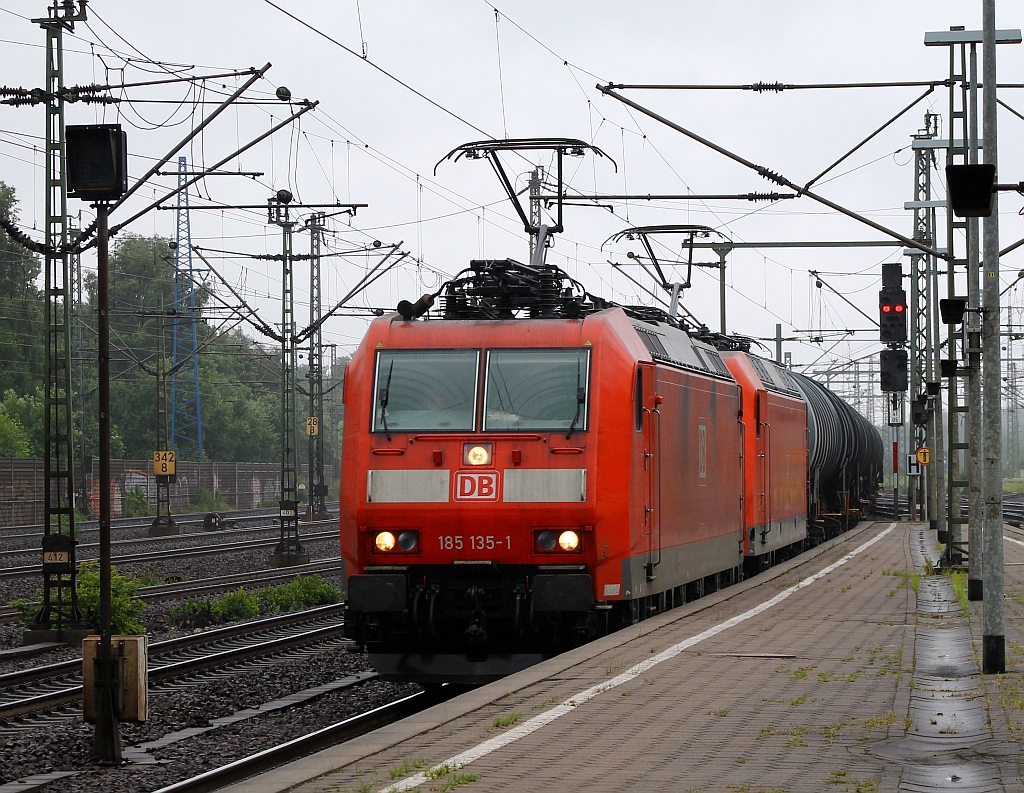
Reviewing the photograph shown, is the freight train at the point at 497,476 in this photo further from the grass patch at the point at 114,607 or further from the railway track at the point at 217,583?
the railway track at the point at 217,583

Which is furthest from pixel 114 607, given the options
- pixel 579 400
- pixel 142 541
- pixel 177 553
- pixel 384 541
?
pixel 142 541

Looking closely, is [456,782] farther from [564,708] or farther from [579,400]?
[579,400]

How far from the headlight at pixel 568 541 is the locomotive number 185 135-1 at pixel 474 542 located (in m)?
0.42

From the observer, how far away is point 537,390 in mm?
12555

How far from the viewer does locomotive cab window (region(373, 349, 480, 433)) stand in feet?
41.2

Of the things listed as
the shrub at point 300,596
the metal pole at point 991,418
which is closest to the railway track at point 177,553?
the shrub at point 300,596

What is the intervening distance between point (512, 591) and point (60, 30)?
1022 centimetres

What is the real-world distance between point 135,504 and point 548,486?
1778 inches

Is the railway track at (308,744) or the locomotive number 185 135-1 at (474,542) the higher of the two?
the locomotive number 185 135-1 at (474,542)

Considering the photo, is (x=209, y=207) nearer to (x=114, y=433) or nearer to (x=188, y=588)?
(x=188, y=588)

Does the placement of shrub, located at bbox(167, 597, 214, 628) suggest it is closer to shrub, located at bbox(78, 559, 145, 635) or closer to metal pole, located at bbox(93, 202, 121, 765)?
shrub, located at bbox(78, 559, 145, 635)

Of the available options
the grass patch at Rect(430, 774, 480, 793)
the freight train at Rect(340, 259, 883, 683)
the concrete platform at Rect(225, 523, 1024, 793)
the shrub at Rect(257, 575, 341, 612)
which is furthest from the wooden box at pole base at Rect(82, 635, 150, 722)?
the shrub at Rect(257, 575, 341, 612)

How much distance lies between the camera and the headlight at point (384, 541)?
12.3 metres

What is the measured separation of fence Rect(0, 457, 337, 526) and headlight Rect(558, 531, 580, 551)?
2975 cm
